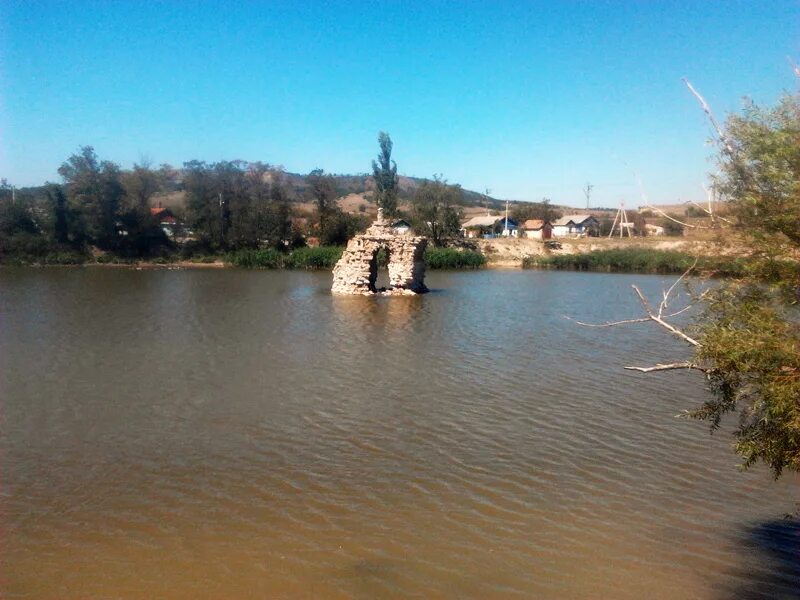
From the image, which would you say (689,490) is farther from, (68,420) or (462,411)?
(68,420)

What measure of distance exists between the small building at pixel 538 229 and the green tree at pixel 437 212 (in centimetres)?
2127

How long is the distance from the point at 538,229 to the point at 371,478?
8355 centimetres

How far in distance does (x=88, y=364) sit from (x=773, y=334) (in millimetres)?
15286

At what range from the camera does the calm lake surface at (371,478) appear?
22.4 ft

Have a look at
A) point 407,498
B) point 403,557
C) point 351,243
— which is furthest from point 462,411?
point 351,243

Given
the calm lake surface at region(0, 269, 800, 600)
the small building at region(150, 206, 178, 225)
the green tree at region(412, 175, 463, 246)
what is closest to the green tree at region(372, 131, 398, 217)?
the green tree at region(412, 175, 463, 246)

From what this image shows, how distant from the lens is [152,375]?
14984 mm

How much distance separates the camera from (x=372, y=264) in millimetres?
34906

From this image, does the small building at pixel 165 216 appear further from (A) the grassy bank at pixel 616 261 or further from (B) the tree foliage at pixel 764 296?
(B) the tree foliage at pixel 764 296

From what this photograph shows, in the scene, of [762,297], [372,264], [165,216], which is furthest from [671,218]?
[165,216]

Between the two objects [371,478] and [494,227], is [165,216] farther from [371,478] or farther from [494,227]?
[371,478]

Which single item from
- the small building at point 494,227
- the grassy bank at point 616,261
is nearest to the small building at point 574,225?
the small building at point 494,227

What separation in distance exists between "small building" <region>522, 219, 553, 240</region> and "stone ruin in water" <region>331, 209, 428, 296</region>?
56.4 m

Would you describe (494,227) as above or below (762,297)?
above
